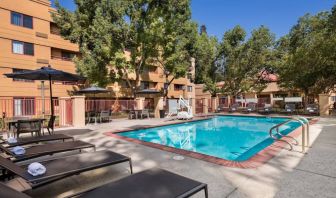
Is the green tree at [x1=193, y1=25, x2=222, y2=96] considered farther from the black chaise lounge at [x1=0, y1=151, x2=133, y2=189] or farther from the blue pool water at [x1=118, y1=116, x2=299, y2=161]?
the black chaise lounge at [x1=0, y1=151, x2=133, y2=189]

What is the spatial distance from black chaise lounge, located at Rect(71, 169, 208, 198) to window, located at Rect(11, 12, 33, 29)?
22.1 meters

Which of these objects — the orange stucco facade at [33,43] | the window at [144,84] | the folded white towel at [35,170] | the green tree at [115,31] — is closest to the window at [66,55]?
the orange stucco facade at [33,43]

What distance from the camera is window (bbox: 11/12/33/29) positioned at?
59.8 feet

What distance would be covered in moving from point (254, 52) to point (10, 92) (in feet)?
82.9

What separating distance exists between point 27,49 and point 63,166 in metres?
20.6

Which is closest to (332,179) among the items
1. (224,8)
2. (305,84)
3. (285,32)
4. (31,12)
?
(305,84)

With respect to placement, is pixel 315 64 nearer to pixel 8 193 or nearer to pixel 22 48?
pixel 8 193

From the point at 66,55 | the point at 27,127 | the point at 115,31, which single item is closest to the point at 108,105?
the point at 115,31

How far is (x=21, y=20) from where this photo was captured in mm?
18688

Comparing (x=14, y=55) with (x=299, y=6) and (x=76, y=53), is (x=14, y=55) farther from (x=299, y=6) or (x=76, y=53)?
(x=299, y=6)

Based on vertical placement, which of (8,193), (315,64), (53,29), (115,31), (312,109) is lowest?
(312,109)

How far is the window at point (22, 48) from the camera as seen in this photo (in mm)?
18289

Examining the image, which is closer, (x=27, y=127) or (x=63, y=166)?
(x=63, y=166)

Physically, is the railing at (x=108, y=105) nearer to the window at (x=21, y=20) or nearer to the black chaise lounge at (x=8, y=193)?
the window at (x=21, y=20)
